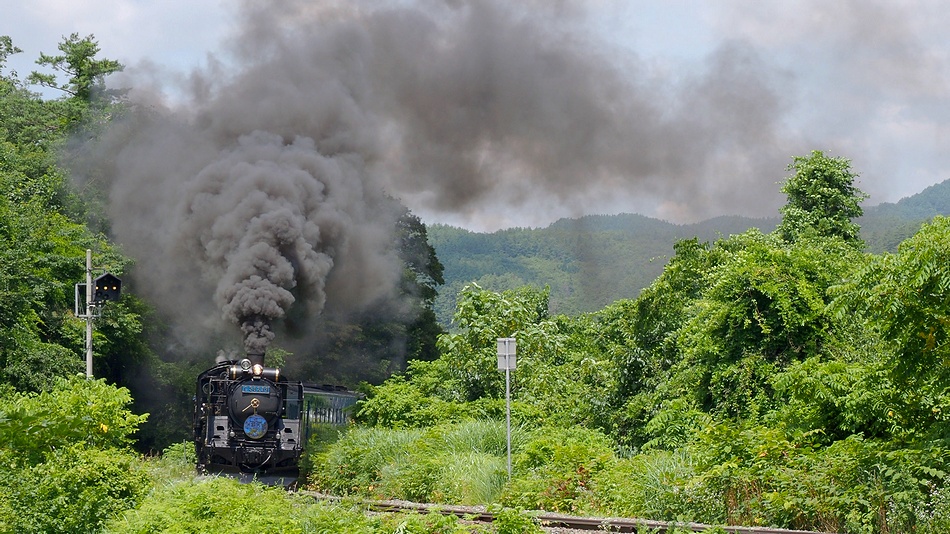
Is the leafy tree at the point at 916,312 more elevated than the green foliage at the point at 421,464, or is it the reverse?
the leafy tree at the point at 916,312

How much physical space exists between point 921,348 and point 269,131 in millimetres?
18573

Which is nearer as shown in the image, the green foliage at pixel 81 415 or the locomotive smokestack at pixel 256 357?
the green foliage at pixel 81 415

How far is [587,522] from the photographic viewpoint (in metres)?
13.3

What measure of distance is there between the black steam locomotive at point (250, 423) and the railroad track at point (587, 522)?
4501 millimetres

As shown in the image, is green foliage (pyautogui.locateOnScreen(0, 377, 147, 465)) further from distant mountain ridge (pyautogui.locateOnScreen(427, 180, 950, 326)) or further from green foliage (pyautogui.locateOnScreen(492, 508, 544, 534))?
distant mountain ridge (pyautogui.locateOnScreen(427, 180, 950, 326))

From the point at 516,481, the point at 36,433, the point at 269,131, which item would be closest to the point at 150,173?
the point at 269,131

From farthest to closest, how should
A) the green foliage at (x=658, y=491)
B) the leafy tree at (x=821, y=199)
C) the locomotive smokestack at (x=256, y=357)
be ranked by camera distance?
the leafy tree at (x=821, y=199)
the locomotive smokestack at (x=256, y=357)
the green foliage at (x=658, y=491)

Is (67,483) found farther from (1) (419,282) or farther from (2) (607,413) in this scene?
(1) (419,282)

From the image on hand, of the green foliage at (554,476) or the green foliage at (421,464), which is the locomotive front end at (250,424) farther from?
the green foliage at (554,476)

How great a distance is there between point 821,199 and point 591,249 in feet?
50.8

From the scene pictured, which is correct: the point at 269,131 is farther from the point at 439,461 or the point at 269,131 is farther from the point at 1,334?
the point at 439,461

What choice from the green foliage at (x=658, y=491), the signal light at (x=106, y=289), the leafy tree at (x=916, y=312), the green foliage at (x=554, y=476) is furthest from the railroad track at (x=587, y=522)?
the signal light at (x=106, y=289)

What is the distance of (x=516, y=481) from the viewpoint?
16281 mm

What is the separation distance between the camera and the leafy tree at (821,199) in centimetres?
4228
